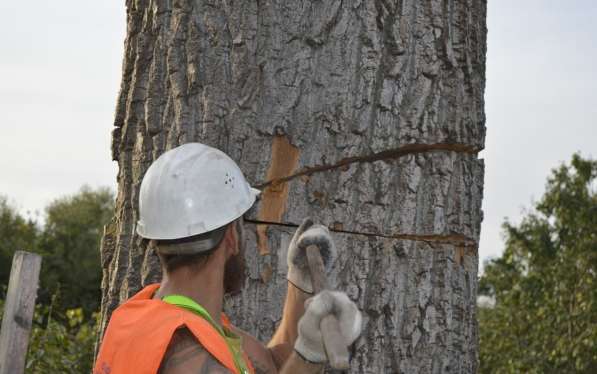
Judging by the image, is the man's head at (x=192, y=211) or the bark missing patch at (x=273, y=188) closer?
the man's head at (x=192, y=211)

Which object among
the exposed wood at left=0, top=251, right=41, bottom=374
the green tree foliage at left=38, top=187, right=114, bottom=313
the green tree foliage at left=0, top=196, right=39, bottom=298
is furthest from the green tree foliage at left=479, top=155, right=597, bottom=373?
the exposed wood at left=0, top=251, right=41, bottom=374

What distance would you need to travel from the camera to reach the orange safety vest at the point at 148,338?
2.33m

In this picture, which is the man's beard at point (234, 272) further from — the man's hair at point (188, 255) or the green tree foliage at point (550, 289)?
the green tree foliage at point (550, 289)

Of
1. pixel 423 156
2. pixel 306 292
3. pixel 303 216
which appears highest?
pixel 423 156

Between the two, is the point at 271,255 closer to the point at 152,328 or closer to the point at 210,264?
the point at 210,264

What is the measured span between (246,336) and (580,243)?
1870 centimetres

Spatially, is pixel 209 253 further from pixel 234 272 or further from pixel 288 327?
pixel 288 327

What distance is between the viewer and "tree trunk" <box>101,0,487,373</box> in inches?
121

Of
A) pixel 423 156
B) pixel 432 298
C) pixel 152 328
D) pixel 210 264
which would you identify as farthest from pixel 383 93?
pixel 152 328

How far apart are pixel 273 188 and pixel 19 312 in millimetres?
1422

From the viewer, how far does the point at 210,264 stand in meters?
2.62

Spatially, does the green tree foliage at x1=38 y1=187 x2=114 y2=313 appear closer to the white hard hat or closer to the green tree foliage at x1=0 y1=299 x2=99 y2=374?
the green tree foliage at x1=0 y1=299 x2=99 y2=374

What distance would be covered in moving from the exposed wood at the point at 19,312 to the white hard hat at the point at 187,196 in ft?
4.62

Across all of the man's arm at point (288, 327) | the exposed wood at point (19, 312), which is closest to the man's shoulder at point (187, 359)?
the man's arm at point (288, 327)
